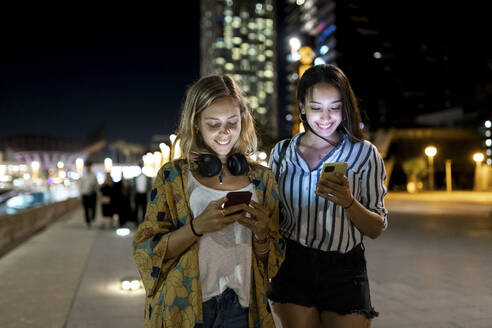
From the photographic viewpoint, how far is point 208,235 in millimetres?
1916

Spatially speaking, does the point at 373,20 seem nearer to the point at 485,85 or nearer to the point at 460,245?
the point at 485,85

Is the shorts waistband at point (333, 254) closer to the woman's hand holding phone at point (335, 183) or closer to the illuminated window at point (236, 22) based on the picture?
the woman's hand holding phone at point (335, 183)

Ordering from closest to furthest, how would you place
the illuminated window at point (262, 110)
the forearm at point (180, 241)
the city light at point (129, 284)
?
the forearm at point (180, 241), the city light at point (129, 284), the illuminated window at point (262, 110)

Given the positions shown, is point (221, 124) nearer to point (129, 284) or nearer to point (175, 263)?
point (175, 263)

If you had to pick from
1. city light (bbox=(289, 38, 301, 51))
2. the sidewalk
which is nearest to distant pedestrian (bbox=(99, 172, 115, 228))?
the sidewalk

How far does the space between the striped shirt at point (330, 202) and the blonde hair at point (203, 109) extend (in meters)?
0.36

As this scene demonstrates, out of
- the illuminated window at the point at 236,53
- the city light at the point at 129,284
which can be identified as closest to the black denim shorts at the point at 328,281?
the city light at the point at 129,284

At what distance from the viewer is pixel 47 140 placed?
470ft

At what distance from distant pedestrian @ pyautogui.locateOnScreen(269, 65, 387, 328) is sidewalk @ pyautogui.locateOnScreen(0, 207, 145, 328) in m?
3.04

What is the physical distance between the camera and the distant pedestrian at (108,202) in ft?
44.2

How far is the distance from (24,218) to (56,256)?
3.66m

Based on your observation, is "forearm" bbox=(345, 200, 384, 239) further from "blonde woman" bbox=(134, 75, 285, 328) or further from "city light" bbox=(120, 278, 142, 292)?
"city light" bbox=(120, 278, 142, 292)

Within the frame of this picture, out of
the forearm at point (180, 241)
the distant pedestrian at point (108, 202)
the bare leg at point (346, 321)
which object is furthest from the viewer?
the distant pedestrian at point (108, 202)

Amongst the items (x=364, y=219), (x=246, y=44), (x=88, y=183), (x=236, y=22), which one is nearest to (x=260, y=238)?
(x=364, y=219)
